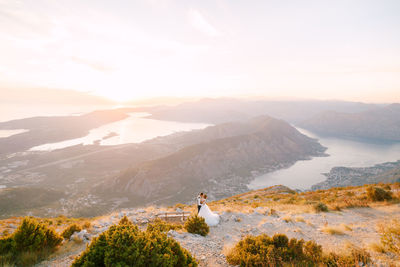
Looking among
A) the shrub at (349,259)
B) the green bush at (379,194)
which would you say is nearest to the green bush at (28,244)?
the shrub at (349,259)

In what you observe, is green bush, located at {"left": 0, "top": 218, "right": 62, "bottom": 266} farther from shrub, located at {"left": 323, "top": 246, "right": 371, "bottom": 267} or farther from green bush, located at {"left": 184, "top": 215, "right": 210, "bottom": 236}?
shrub, located at {"left": 323, "top": 246, "right": 371, "bottom": 267}

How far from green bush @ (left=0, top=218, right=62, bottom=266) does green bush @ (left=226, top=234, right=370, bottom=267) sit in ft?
27.6

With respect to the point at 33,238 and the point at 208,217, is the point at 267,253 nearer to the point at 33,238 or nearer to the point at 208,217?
the point at 208,217

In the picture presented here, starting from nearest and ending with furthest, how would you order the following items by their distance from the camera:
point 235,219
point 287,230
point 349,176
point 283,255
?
point 283,255 < point 287,230 < point 235,219 < point 349,176

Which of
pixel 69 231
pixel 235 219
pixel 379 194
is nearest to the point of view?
pixel 69 231

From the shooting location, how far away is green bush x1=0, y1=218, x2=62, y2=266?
24.0ft

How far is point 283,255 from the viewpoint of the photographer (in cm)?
781

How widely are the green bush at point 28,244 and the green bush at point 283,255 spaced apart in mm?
8400

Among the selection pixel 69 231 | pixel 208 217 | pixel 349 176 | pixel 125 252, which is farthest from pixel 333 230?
pixel 349 176

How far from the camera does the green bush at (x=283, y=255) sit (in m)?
7.12

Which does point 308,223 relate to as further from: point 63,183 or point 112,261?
point 63,183

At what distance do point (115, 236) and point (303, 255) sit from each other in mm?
8034

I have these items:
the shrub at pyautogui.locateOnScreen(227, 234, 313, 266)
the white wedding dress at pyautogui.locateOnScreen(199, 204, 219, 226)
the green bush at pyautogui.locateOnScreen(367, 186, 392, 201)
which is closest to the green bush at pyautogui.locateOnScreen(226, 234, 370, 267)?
the shrub at pyautogui.locateOnScreen(227, 234, 313, 266)

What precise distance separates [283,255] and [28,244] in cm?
1143
